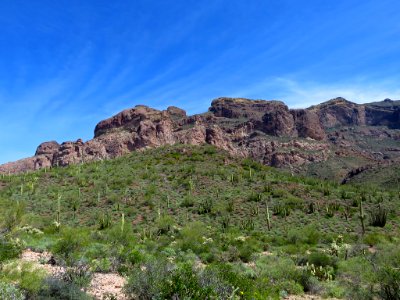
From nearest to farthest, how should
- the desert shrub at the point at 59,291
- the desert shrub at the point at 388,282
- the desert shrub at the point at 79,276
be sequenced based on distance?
the desert shrub at the point at 59,291 < the desert shrub at the point at 388,282 < the desert shrub at the point at 79,276

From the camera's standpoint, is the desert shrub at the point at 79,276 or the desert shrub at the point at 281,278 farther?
the desert shrub at the point at 281,278

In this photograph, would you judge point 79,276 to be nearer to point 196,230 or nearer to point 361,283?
point 361,283

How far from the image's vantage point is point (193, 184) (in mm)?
37469

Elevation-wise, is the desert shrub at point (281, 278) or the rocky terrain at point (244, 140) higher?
the rocky terrain at point (244, 140)

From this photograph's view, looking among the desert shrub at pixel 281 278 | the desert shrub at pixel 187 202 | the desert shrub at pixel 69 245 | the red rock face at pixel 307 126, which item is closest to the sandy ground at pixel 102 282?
the desert shrub at pixel 69 245

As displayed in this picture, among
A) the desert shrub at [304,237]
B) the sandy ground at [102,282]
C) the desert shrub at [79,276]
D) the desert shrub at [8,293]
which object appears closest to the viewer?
the desert shrub at [8,293]

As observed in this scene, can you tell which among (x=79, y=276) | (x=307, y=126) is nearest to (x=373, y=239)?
(x=79, y=276)

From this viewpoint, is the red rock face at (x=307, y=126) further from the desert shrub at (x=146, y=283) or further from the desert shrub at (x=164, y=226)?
the desert shrub at (x=146, y=283)

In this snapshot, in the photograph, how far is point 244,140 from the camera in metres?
114

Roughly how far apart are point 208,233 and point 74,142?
92607 mm

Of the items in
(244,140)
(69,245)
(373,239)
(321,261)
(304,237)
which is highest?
(244,140)

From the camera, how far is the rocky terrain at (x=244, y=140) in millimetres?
93562

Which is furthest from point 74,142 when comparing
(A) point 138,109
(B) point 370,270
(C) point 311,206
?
(B) point 370,270

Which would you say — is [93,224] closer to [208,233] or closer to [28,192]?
[208,233]
